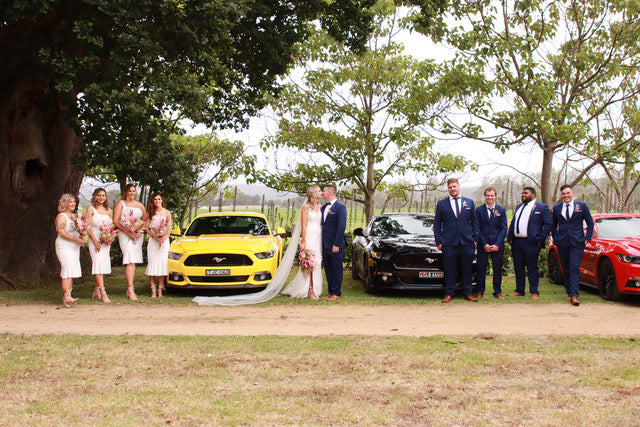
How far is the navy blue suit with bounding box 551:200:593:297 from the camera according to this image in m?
9.94

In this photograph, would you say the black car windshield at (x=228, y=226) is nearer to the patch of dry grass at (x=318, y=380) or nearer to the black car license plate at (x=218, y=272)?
the black car license plate at (x=218, y=272)

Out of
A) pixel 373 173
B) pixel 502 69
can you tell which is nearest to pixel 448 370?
pixel 502 69

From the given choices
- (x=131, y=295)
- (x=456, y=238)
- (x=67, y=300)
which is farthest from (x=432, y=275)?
(x=67, y=300)

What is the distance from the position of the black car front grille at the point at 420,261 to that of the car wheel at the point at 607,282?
9.71ft

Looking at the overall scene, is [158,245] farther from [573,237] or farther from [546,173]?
[546,173]

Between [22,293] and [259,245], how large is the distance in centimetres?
445

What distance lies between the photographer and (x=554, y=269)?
13.1 m

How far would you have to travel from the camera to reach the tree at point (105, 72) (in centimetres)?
955

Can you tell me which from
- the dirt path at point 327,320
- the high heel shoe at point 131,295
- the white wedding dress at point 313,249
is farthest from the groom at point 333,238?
the high heel shoe at point 131,295

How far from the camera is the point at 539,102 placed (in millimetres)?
13695

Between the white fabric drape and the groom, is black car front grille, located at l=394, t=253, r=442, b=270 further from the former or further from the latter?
the white fabric drape

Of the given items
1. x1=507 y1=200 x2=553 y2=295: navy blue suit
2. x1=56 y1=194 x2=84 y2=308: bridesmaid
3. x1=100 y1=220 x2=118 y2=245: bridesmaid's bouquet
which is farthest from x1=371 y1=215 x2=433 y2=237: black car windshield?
x1=56 y1=194 x2=84 y2=308: bridesmaid

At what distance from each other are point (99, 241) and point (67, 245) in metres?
0.58

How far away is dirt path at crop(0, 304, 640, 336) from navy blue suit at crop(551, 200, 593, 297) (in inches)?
21.0
